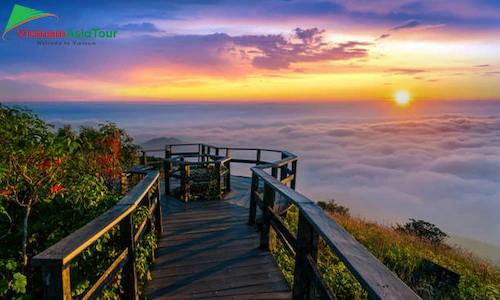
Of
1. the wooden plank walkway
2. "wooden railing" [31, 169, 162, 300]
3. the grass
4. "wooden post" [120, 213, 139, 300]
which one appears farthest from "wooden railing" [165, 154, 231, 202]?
"wooden post" [120, 213, 139, 300]

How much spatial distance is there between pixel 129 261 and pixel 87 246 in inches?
46.2

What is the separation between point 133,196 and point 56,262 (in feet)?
5.53

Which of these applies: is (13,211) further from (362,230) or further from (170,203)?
(362,230)

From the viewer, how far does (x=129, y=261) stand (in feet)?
10.2

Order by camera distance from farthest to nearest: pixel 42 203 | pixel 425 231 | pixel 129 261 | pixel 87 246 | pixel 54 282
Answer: pixel 425 231
pixel 42 203
pixel 129 261
pixel 87 246
pixel 54 282

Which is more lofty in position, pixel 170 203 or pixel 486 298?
pixel 170 203

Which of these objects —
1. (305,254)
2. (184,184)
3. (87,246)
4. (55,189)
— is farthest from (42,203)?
(184,184)

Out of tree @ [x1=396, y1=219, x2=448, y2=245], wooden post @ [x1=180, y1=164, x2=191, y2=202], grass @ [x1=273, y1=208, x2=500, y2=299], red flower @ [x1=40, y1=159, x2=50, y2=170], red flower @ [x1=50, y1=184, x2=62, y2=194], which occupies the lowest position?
tree @ [x1=396, y1=219, x2=448, y2=245]

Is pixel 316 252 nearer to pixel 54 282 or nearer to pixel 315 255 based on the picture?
pixel 315 255

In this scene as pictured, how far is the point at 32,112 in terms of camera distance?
12.3ft

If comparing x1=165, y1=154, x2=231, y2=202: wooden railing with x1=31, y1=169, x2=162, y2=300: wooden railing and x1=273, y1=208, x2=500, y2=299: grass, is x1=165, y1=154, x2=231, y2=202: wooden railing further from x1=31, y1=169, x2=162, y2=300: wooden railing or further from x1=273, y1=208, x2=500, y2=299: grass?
x1=31, y1=169, x2=162, y2=300: wooden railing

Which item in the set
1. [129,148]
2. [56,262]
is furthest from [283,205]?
[129,148]

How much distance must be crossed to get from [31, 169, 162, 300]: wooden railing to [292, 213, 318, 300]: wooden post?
1.85 meters

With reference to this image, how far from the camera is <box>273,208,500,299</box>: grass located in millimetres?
5195
